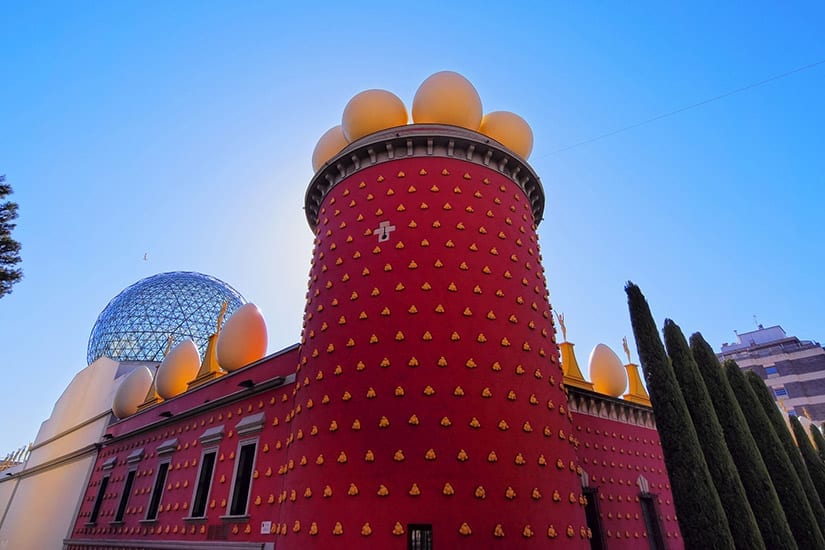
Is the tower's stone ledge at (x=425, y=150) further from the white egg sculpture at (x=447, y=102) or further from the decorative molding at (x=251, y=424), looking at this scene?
the decorative molding at (x=251, y=424)

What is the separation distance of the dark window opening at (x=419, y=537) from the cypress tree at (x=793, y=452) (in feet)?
55.7

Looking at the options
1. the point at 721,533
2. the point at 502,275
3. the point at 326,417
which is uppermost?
the point at 502,275

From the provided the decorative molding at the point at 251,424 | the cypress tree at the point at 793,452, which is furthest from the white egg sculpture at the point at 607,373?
the decorative molding at the point at 251,424

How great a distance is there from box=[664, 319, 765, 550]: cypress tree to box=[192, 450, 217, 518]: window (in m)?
16.5

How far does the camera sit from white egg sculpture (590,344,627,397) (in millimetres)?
20375

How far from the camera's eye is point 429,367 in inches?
425

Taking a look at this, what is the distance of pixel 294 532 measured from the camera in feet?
34.5

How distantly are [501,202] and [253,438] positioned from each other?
36.9 feet

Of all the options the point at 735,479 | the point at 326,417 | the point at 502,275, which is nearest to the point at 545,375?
the point at 502,275

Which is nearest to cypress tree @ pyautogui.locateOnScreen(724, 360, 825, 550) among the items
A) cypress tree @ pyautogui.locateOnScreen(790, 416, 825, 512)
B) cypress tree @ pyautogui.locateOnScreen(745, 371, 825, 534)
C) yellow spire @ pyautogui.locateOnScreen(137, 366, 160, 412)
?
cypress tree @ pyautogui.locateOnScreen(745, 371, 825, 534)

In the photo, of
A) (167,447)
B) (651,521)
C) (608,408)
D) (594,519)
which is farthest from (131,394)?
(651,521)

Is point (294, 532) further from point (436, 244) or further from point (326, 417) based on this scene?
point (436, 244)

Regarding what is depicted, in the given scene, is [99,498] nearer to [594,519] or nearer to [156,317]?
[156,317]

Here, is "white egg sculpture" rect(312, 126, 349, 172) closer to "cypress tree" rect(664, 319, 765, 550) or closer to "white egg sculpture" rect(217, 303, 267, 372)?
"white egg sculpture" rect(217, 303, 267, 372)
